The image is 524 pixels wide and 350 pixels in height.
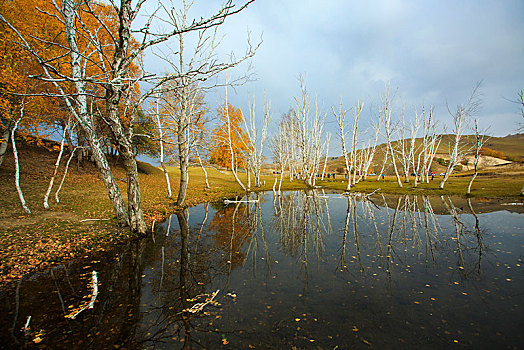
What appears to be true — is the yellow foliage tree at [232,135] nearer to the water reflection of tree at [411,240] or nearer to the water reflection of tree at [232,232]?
the water reflection of tree at [232,232]

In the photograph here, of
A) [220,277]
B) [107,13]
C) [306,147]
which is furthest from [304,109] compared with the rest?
[220,277]

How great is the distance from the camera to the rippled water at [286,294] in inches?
152

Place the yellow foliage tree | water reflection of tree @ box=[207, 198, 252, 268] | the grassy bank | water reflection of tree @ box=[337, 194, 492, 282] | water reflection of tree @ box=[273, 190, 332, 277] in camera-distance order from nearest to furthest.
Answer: the grassy bank
water reflection of tree @ box=[337, 194, 492, 282]
water reflection of tree @ box=[207, 198, 252, 268]
water reflection of tree @ box=[273, 190, 332, 277]
the yellow foliage tree

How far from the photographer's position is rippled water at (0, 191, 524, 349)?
385cm

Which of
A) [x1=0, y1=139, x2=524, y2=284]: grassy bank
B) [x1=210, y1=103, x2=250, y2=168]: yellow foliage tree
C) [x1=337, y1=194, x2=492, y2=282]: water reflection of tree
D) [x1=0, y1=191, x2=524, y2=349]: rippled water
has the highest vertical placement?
[x1=210, y1=103, x2=250, y2=168]: yellow foliage tree

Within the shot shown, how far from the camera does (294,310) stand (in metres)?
4.60

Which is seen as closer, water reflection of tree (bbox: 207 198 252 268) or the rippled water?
the rippled water

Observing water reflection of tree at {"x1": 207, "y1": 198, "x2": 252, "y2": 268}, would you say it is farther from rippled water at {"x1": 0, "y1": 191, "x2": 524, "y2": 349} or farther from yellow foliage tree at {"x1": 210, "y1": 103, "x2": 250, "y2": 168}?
yellow foliage tree at {"x1": 210, "y1": 103, "x2": 250, "y2": 168}

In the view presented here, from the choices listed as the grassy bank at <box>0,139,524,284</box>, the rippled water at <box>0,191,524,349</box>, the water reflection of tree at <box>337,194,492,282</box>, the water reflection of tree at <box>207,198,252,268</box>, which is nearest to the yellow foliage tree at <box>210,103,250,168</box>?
the grassy bank at <box>0,139,524,284</box>

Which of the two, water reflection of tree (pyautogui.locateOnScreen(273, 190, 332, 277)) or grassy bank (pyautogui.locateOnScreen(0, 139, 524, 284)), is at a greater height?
grassy bank (pyautogui.locateOnScreen(0, 139, 524, 284))

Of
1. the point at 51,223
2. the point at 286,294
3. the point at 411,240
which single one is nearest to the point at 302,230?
the point at 411,240

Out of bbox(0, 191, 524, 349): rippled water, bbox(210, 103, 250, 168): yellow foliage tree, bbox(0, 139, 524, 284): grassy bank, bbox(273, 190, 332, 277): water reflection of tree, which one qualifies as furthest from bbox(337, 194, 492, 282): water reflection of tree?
bbox(210, 103, 250, 168): yellow foliage tree

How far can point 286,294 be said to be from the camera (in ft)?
17.1

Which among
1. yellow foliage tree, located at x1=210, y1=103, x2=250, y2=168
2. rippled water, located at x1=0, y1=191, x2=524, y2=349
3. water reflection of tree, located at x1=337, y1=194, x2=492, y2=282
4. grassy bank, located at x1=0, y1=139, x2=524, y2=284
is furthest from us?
yellow foliage tree, located at x1=210, y1=103, x2=250, y2=168
